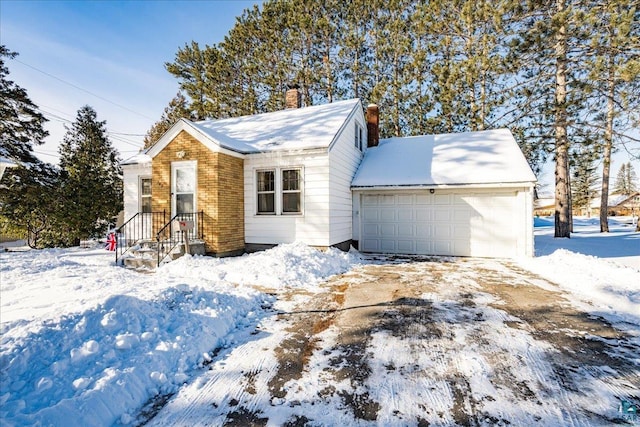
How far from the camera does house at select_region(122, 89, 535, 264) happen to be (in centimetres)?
932

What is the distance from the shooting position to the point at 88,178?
15578 mm

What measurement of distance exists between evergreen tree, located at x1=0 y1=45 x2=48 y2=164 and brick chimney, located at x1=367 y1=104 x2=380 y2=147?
17013mm

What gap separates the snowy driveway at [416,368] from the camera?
7.92 feet

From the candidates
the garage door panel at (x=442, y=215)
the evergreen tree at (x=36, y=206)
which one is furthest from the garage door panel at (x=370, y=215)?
the evergreen tree at (x=36, y=206)

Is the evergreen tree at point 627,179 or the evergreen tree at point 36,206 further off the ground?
the evergreen tree at point 627,179

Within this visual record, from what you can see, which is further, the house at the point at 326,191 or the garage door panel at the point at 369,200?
the garage door panel at the point at 369,200

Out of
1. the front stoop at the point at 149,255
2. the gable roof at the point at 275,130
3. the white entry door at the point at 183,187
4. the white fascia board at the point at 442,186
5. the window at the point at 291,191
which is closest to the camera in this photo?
the front stoop at the point at 149,255

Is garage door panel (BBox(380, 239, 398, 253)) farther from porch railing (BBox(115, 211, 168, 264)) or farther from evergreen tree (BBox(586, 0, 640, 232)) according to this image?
evergreen tree (BBox(586, 0, 640, 232))

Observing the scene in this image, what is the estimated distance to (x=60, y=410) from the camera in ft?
7.31

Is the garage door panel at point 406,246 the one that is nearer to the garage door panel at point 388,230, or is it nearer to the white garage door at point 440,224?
the white garage door at point 440,224

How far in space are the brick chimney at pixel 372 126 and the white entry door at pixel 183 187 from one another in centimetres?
864

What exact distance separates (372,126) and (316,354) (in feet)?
42.2

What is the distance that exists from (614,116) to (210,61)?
78.1 ft

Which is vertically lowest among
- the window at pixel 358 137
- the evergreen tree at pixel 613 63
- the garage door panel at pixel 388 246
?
the garage door panel at pixel 388 246
